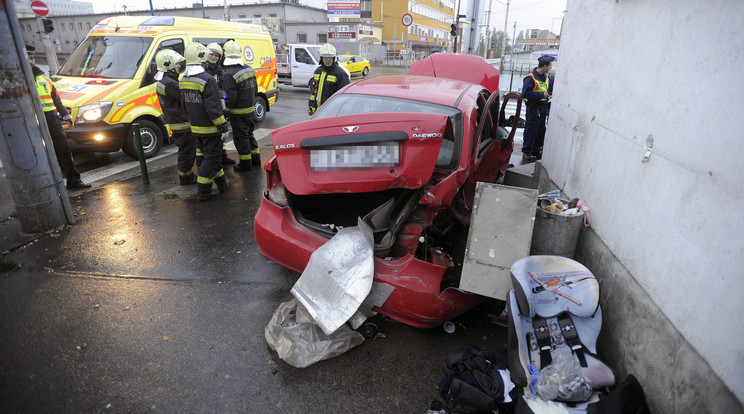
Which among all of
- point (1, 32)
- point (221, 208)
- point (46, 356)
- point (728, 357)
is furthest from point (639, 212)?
point (1, 32)

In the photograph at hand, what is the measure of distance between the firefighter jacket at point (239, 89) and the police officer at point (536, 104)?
4439 millimetres

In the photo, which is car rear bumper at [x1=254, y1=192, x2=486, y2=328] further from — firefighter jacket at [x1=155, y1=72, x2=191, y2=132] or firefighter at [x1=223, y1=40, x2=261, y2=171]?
firefighter at [x1=223, y1=40, x2=261, y2=171]

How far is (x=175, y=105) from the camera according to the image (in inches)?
212

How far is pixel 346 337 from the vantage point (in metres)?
2.65

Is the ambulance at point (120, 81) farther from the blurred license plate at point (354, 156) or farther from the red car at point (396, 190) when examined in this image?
the blurred license plate at point (354, 156)

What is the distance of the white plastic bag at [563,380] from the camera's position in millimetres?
2033

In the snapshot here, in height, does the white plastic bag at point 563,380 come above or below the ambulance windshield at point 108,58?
below

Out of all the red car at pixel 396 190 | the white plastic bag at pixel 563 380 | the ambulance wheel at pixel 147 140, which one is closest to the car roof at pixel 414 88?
the red car at pixel 396 190

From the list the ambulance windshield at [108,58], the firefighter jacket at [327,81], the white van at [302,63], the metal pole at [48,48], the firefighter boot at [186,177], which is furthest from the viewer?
the white van at [302,63]

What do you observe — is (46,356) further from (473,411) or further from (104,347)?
(473,411)

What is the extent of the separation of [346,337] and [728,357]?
1.90 metres

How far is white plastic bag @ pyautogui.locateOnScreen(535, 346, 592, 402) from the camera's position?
6.67 feet

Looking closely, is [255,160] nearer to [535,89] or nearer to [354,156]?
[354,156]

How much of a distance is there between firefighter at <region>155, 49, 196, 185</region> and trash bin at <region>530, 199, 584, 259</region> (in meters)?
4.67
